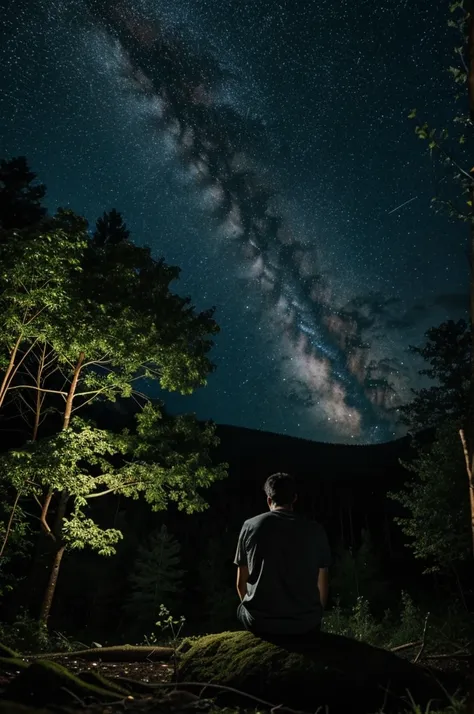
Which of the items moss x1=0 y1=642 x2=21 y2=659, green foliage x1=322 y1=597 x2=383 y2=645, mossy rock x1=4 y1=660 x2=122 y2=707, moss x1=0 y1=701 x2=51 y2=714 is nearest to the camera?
moss x1=0 y1=701 x2=51 y2=714

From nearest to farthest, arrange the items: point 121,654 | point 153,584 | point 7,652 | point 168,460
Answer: point 7,652 → point 121,654 → point 168,460 → point 153,584

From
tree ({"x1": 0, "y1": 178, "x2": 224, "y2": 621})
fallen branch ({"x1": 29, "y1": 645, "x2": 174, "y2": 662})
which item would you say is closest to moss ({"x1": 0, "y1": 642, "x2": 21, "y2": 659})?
fallen branch ({"x1": 29, "y1": 645, "x2": 174, "y2": 662})

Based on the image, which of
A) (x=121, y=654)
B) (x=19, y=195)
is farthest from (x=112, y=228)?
(x=121, y=654)

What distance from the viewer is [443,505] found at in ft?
65.3

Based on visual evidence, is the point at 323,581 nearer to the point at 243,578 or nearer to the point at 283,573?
the point at 283,573

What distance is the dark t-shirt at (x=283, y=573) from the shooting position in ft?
13.5

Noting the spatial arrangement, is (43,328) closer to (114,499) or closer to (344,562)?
(344,562)

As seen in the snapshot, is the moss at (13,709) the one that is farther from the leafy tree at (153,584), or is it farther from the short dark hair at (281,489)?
the leafy tree at (153,584)

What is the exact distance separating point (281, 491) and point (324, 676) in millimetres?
1460

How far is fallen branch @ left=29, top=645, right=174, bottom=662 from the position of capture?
5945 millimetres

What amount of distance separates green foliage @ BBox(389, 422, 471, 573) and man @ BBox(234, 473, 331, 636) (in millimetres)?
16866

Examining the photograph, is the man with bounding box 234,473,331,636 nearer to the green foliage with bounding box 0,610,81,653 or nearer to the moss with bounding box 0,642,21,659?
the moss with bounding box 0,642,21,659

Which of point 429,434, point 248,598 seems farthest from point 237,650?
point 429,434

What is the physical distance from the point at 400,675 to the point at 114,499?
137 feet
